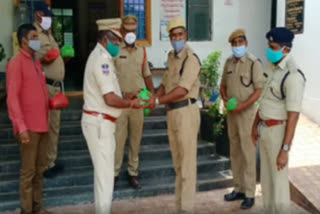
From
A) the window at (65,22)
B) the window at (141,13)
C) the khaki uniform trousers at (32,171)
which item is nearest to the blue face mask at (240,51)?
the khaki uniform trousers at (32,171)

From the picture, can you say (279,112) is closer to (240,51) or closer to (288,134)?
(288,134)

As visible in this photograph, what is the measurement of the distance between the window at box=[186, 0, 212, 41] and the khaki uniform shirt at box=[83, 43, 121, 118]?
427 cm

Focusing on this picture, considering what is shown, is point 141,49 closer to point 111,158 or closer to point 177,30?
point 177,30

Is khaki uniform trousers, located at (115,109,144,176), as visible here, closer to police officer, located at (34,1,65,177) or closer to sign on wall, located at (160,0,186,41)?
police officer, located at (34,1,65,177)

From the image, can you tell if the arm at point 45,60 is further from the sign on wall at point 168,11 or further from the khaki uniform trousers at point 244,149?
the sign on wall at point 168,11

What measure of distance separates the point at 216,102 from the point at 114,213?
2286 mm

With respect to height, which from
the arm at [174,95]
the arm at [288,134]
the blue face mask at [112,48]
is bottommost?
the arm at [288,134]

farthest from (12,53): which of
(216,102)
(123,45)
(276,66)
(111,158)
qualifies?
(276,66)

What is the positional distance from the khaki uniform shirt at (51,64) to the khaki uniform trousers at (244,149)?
201 centimetres

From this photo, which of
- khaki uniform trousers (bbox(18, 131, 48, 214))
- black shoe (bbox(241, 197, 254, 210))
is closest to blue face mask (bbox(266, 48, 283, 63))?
black shoe (bbox(241, 197, 254, 210))

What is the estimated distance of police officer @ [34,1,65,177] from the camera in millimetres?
4668

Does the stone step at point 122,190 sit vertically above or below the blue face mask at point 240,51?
below

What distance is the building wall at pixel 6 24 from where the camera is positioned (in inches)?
261

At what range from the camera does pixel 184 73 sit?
4.04m
